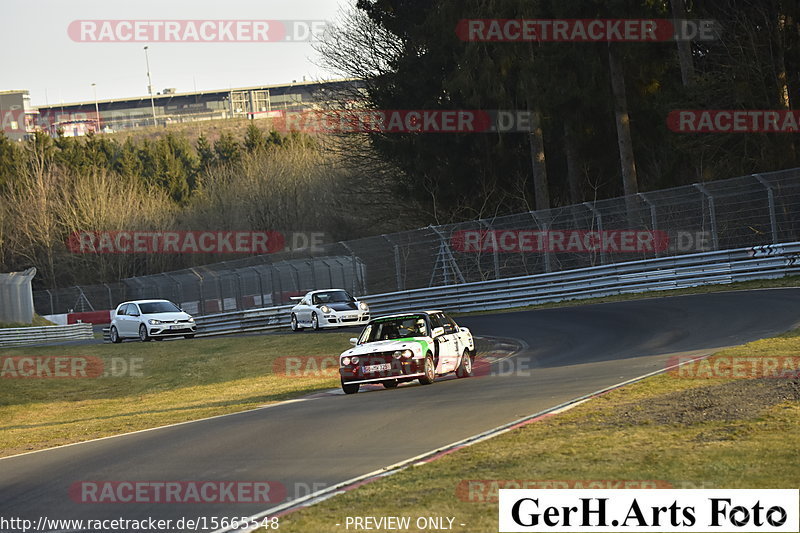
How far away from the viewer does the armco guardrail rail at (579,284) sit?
90.8 feet

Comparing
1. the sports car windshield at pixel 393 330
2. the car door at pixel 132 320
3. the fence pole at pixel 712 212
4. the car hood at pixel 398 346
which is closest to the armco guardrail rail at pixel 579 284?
the fence pole at pixel 712 212

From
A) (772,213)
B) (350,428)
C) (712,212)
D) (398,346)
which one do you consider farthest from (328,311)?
(350,428)

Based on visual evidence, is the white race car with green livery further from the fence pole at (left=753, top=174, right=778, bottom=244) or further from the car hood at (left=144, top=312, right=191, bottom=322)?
the car hood at (left=144, top=312, right=191, bottom=322)

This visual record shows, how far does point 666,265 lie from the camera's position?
29594mm

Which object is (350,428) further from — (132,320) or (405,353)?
(132,320)

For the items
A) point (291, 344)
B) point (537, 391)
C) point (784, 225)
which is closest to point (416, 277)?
point (291, 344)

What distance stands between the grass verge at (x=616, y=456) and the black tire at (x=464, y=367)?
5890 mm

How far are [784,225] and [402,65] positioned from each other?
863 inches

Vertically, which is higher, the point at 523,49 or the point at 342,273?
the point at 523,49

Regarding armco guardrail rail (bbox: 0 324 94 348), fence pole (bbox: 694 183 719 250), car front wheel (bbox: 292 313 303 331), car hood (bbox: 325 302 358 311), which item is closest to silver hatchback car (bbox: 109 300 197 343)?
Answer: car front wheel (bbox: 292 313 303 331)

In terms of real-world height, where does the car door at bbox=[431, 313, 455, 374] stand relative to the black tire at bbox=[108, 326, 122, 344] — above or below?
above

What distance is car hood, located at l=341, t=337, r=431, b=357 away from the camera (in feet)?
53.8

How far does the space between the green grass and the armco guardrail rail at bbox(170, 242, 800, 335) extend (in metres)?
4.50

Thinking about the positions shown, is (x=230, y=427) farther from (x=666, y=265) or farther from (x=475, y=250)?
(x=475, y=250)
